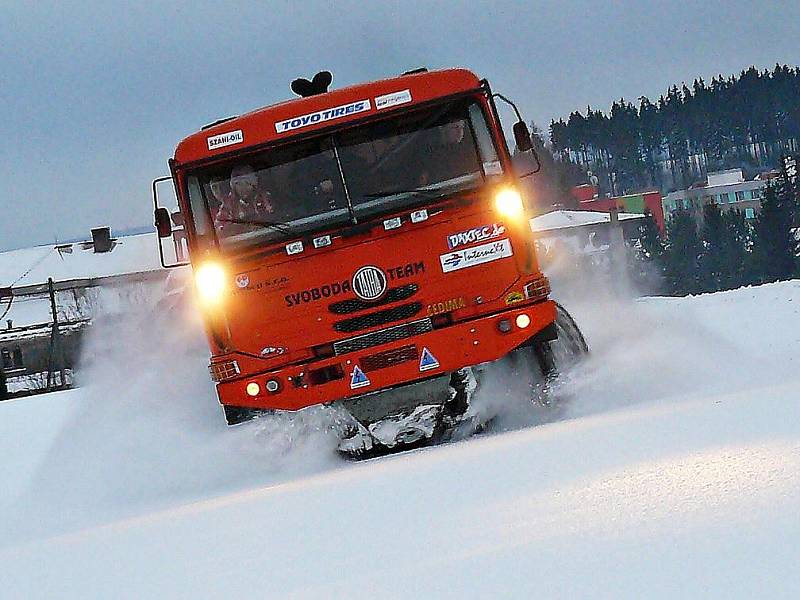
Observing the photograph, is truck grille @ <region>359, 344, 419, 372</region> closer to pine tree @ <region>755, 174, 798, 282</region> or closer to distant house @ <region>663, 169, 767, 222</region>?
pine tree @ <region>755, 174, 798, 282</region>

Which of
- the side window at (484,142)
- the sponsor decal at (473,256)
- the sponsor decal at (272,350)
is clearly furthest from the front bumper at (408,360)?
the side window at (484,142)

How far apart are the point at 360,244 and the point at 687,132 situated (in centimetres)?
9428

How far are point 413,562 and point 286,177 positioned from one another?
468cm

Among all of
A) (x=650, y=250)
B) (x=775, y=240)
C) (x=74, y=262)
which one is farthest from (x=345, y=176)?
(x=650, y=250)

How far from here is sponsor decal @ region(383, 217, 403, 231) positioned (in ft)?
25.3

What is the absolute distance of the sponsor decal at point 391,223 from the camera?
7715 millimetres

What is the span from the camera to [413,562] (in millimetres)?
3662

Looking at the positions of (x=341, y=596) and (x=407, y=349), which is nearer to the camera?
(x=341, y=596)

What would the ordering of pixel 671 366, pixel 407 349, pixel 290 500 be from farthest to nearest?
pixel 671 366 < pixel 407 349 < pixel 290 500

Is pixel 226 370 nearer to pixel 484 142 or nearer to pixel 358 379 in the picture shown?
pixel 358 379

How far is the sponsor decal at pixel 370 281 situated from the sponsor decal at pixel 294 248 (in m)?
0.44

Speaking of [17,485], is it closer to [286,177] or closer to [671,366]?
[286,177]

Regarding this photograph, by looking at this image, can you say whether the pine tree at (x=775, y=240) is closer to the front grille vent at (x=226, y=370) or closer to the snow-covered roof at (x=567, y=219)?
the snow-covered roof at (x=567, y=219)

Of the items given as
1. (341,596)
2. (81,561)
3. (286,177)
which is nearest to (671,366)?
(286,177)
